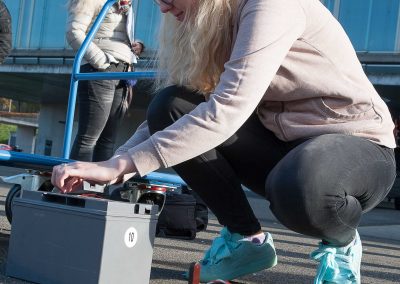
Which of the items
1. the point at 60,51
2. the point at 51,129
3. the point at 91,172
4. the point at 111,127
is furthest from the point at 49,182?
the point at 51,129

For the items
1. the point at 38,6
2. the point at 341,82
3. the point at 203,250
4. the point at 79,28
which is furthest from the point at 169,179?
the point at 38,6

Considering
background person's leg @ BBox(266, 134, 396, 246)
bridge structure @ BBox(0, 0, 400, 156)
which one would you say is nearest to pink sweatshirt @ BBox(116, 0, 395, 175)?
background person's leg @ BBox(266, 134, 396, 246)

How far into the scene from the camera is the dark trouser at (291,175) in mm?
1843

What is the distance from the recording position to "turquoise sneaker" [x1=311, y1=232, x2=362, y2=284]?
2029 millimetres

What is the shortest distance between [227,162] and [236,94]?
1.60 ft

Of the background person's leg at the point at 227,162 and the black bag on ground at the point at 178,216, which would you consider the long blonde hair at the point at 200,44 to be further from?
the black bag on ground at the point at 178,216

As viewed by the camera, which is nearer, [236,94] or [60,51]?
[236,94]

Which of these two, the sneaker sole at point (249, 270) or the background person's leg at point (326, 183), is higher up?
the background person's leg at point (326, 183)

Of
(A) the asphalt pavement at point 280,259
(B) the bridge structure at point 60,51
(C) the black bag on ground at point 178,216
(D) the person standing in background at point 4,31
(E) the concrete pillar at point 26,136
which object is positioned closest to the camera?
(A) the asphalt pavement at point 280,259

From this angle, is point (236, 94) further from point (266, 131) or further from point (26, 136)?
point (26, 136)

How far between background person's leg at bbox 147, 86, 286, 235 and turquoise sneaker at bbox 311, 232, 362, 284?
1.01 ft

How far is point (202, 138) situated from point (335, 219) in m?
0.45

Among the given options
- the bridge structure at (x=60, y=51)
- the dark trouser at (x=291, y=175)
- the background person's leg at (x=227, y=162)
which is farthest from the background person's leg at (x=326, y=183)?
the bridge structure at (x=60, y=51)

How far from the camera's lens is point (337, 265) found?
2.04 m
